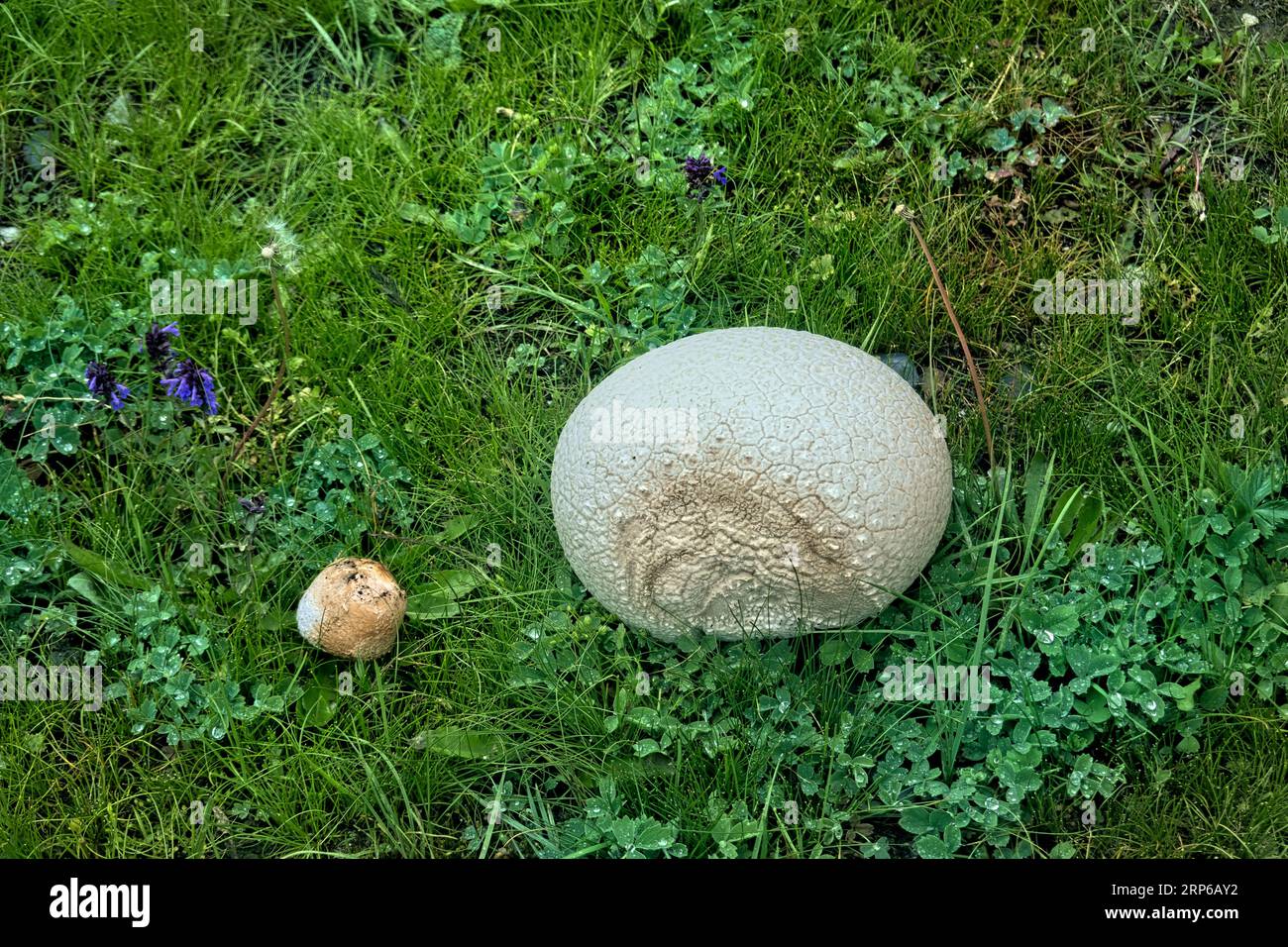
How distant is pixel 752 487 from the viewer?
2727mm

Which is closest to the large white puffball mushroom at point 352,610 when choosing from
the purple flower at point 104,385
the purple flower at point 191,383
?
the purple flower at point 191,383

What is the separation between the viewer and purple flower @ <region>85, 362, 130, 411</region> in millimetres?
3266

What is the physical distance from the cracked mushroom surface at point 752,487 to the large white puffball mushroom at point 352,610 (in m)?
0.59

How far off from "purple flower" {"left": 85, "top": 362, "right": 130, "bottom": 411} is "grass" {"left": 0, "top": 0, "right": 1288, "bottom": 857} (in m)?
0.22

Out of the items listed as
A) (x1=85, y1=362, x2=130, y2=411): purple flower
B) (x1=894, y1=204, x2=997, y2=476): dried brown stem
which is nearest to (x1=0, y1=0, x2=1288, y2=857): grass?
(x1=894, y1=204, x2=997, y2=476): dried brown stem

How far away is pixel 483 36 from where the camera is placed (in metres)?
4.07

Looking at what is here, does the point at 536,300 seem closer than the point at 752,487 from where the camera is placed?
No

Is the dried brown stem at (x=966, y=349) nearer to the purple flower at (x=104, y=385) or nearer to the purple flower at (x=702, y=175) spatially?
the purple flower at (x=702, y=175)


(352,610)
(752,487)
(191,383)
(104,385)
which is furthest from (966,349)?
(104,385)

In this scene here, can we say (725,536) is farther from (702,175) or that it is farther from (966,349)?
(702,175)

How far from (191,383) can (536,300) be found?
3.78 ft

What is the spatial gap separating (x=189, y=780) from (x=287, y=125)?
2.38 metres

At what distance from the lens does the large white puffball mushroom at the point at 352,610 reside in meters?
3.05

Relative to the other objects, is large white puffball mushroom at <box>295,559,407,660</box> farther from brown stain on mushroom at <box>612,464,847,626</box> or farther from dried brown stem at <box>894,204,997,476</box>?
dried brown stem at <box>894,204,997,476</box>
